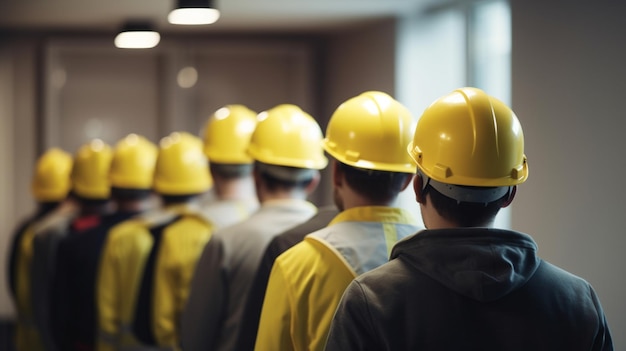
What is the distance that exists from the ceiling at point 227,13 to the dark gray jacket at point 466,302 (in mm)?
5023

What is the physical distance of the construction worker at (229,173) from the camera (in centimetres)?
461

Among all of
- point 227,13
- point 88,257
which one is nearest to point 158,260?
point 88,257

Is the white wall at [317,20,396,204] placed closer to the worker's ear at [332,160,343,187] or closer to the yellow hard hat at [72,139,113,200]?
the yellow hard hat at [72,139,113,200]

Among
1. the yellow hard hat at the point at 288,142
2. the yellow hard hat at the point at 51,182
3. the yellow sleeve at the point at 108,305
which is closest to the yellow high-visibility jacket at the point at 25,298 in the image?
the yellow hard hat at the point at 51,182

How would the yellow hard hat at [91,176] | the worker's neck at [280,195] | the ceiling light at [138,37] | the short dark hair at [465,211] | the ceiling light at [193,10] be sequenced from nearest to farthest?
the short dark hair at [465,211], the worker's neck at [280,195], the ceiling light at [193,10], the ceiling light at [138,37], the yellow hard hat at [91,176]

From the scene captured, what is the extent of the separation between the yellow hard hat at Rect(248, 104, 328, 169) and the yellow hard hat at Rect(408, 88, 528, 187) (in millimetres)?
1554

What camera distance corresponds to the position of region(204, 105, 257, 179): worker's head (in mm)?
4684

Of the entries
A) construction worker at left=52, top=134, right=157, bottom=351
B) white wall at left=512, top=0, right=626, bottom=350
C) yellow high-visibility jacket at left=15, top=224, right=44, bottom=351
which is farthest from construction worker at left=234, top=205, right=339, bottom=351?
yellow high-visibility jacket at left=15, top=224, right=44, bottom=351

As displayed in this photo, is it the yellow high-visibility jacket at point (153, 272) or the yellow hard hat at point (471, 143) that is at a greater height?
the yellow hard hat at point (471, 143)

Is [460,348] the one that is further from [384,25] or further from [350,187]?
[384,25]

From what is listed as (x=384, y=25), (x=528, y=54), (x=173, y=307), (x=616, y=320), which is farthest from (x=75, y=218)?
(x=616, y=320)

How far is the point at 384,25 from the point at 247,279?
4459 millimetres

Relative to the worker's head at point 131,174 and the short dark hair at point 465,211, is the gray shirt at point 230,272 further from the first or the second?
the worker's head at point 131,174

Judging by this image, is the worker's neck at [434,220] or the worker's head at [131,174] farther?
the worker's head at [131,174]
